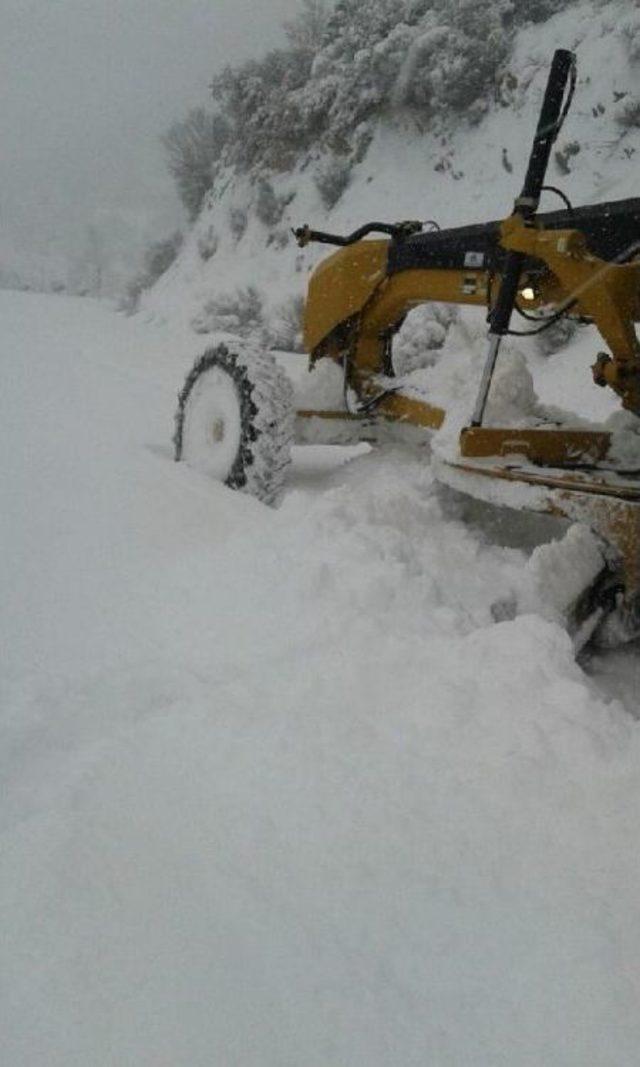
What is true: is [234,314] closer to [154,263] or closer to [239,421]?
[154,263]

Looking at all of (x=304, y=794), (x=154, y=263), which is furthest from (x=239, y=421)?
(x=154, y=263)

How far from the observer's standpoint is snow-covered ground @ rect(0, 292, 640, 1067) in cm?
111

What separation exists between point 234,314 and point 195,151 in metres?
9.89

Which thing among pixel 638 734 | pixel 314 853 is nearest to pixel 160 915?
pixel 314 853

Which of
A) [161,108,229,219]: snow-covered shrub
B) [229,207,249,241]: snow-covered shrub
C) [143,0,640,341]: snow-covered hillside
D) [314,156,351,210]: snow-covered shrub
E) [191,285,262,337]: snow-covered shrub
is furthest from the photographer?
[161,108,229,219]: snow-covered shrub

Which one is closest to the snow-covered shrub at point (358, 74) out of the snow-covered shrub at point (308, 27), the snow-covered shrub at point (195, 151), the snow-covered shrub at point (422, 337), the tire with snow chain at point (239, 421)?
the snow-covered shrub at point (308, 27)

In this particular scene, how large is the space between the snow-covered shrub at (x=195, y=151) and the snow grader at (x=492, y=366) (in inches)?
681

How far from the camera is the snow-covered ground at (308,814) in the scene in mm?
1111

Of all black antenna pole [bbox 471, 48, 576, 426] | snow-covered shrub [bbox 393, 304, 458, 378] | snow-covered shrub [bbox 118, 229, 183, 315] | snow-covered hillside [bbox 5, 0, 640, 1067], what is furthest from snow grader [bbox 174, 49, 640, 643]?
snow-covered shrub [bbox 118, 229, 183, 315]

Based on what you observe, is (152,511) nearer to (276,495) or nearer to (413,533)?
(276,495)

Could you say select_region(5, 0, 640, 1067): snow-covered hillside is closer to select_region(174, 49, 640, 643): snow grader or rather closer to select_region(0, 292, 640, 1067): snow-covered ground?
select_region(0, 292, 640, 1067): snow-covered ground

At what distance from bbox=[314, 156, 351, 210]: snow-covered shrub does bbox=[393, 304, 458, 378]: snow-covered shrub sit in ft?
21.9

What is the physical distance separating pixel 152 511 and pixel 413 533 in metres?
1.16

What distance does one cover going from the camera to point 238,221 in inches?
634
